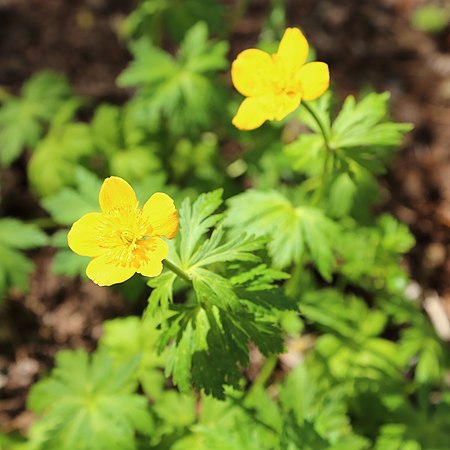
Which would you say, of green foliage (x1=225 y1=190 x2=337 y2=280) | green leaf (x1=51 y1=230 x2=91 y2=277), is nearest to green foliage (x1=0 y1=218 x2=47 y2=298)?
green leaf (x1=51 y1=230 x2=91 y2=277)

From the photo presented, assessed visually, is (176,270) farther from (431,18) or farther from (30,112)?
(431,18)

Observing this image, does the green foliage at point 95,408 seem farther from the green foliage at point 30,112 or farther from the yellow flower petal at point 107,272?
the green foliage at point 30,112

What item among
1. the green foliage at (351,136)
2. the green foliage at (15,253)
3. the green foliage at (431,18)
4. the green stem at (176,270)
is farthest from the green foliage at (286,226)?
the green foliage at (431,18)

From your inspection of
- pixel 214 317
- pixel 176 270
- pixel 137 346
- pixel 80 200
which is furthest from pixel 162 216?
pixel 137 346

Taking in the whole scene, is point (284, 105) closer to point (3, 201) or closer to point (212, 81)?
point (212, 81)

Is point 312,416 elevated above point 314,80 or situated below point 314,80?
below

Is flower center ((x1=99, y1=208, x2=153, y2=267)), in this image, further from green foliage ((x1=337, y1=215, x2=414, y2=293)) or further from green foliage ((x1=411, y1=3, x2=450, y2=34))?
green foliage ((x1=411, y1=3, x2=450, y2=34))

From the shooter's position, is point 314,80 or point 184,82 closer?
point 314,80
